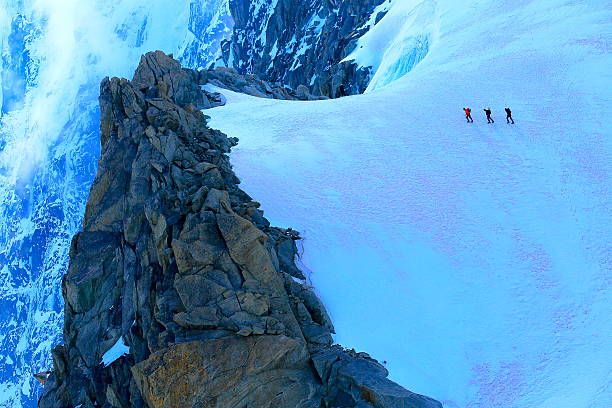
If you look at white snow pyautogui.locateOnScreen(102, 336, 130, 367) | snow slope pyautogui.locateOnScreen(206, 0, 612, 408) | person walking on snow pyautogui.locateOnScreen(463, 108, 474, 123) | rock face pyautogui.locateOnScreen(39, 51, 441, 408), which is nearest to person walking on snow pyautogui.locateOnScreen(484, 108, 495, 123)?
snow slope pyautogui.locateOnScreen(206, 0, 612, 408)

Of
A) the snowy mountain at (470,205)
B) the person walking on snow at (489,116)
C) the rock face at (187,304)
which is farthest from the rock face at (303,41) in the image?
the rock face at (187,304)

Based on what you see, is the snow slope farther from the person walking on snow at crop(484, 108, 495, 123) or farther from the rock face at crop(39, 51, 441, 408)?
A: the rock face at crop(39, 51, 441, 408)

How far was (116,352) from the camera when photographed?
1666 centimetres

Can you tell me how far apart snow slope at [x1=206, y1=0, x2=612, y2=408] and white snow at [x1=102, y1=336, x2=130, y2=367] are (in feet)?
18.1

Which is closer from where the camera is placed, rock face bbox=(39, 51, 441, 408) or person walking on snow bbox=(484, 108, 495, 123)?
rock face bbox=(39, 51, 441, 408)

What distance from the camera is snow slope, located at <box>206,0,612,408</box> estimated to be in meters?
14.6

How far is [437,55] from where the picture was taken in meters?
39.7

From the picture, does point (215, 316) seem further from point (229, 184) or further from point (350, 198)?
point (350, 198)

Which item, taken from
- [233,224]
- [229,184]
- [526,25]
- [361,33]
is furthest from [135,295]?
[361,33]

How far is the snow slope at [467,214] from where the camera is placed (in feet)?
48.0

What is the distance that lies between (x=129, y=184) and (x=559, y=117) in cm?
1732

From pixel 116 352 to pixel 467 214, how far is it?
11.5m

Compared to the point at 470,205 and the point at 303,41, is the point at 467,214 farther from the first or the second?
the point at 303,41

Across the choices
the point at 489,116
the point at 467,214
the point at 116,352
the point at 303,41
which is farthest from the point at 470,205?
the point at 303,41
